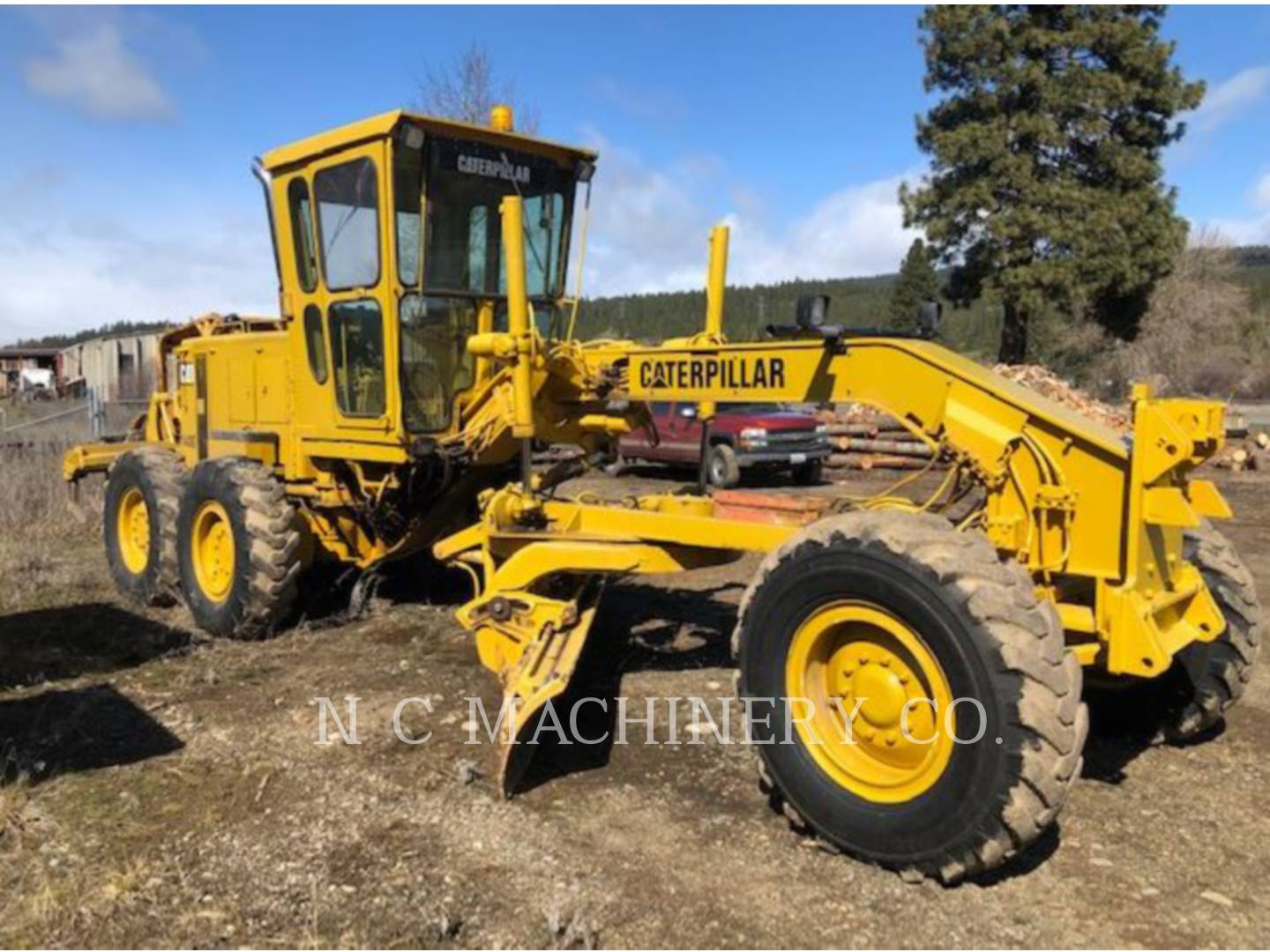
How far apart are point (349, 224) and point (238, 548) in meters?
2.23

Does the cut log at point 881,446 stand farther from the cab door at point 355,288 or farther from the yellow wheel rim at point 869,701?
the yellow wheel rim at point 869,701

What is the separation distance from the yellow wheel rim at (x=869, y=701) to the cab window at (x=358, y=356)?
3757mm

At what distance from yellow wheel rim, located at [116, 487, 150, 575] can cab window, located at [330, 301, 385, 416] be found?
268cm

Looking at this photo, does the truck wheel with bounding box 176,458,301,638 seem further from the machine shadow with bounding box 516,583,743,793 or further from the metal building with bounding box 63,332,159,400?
the metal building with bounding box 63,332,159,400

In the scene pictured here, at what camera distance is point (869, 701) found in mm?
4105

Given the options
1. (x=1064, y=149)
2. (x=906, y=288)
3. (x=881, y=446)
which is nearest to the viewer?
(x=881, y=446)

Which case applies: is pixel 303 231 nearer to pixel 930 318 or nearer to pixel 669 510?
pixel 669 510

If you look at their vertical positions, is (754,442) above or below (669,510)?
below

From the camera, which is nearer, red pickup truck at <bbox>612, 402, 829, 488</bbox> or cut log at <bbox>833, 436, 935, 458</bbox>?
red pickup truck at <bbox>612, 402, 829, 488</bbox>

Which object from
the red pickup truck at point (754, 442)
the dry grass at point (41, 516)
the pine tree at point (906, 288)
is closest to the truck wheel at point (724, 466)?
the red pickup truck at point (754, 442)

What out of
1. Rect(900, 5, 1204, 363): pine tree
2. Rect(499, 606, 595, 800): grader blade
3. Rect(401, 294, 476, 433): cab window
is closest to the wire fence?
Rect(401, 294, 476, 433): cab window

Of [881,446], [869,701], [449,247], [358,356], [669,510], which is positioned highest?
[449,247]

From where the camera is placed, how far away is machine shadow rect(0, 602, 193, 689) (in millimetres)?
6598

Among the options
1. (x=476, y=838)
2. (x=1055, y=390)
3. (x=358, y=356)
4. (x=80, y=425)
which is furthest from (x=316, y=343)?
(x=1055, y=390)
